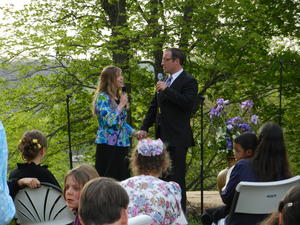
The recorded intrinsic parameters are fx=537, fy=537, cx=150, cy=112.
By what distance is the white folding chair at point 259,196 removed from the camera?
10.7 ft

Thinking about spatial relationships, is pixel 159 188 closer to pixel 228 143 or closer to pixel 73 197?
pixel 73 197

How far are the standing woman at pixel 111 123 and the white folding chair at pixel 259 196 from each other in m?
2.08

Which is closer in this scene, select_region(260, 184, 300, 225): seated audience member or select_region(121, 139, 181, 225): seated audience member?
select_region(260, 184, 300, 225): seated audience member

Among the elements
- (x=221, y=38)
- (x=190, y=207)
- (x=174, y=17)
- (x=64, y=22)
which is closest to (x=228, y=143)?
(x=190, y=207)

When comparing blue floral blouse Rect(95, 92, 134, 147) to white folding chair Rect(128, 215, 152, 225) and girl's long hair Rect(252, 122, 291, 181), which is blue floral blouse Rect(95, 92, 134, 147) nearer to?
girl's long hair Rect(252, 122, 291, 181)

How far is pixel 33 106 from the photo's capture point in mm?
10320

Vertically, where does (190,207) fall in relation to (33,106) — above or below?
below

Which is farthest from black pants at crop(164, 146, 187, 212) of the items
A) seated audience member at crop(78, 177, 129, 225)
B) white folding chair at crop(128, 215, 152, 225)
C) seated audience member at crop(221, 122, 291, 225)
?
seated audience member at crop(78, 177, 129, 225)

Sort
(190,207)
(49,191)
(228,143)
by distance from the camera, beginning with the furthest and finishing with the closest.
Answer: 1. (190,207)
2. (228,143)
3. (49,191)

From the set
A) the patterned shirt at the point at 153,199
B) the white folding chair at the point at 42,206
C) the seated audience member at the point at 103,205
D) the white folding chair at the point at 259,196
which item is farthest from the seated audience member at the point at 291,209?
the white folding chair at the point at 42,206

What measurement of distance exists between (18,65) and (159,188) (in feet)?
26.0

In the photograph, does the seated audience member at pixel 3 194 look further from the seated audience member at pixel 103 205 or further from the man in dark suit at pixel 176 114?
the man in dark suit at pixel 176 114

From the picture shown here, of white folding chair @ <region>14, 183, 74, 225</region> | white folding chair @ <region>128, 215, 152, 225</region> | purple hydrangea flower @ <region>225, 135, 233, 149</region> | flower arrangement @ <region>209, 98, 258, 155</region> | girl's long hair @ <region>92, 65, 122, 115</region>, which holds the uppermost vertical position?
girl's long hair @ <region>92, 65, 122, 115</region>

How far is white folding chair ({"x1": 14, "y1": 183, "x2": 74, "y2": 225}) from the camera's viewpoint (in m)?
3.48
